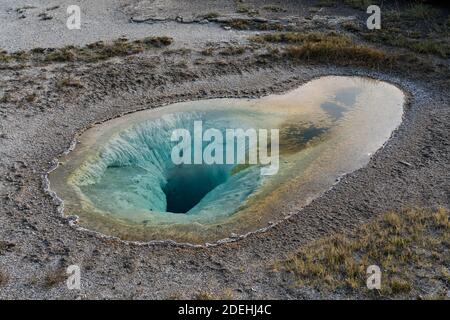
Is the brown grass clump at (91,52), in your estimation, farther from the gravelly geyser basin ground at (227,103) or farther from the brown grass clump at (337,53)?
the brown grass clump at (337,53)

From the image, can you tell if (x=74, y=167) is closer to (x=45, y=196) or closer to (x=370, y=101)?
(x=45, y=196)

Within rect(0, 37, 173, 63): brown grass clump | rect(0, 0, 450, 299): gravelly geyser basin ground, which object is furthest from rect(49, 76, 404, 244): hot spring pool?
rect(0, 37, 173, 63): brown grass clump

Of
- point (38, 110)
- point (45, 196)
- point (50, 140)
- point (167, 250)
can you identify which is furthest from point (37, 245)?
point (38, 110)

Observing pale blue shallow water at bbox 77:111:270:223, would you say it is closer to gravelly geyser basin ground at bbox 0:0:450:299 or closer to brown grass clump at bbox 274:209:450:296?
gravelly geyser basin ground at bbox 0:0:450:299

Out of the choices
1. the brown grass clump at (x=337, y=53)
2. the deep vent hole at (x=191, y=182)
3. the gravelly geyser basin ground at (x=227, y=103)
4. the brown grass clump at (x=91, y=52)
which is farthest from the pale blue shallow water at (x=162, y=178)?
the brown grass clump at (x=91, y=52)

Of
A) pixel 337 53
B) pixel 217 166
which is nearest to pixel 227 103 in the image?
pixel 217 166

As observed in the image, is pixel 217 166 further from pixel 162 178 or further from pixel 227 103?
pixel 227 103
